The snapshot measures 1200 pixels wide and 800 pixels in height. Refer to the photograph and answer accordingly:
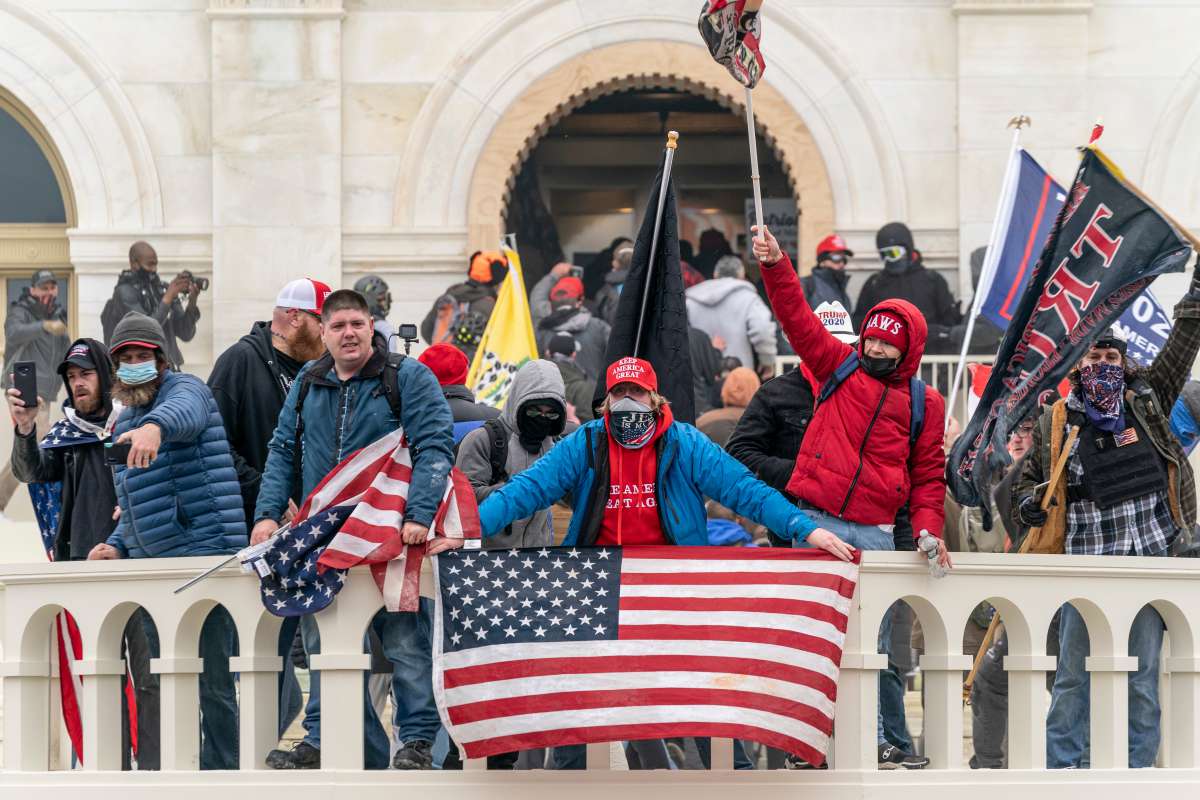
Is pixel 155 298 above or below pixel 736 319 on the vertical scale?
above

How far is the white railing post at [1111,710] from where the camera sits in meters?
7.86

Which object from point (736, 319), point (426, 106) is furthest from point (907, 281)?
point (426, 106)

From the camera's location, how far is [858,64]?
1834 centimetres

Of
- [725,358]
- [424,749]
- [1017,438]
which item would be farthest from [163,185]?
[424,749]

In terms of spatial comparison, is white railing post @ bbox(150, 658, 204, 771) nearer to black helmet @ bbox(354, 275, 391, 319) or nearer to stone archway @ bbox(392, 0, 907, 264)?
black helmet @ bbox(354, 275, 391, 319)

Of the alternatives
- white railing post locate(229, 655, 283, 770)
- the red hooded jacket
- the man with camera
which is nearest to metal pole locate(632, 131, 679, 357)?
the red hooded jacket

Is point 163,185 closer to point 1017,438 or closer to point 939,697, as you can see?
point 1017,438

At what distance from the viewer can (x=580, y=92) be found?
60.8 ft

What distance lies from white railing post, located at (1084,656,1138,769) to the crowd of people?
39 cm

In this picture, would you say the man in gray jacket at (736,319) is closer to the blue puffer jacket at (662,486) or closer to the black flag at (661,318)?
the black flag at (661,318)

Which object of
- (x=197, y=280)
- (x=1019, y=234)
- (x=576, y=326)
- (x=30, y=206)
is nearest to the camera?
(x=1019, y=234)

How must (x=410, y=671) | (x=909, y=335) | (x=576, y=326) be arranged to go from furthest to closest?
1. (x=576, y=326)
2. (x=909, y=335)
3. (x=410, y=671)

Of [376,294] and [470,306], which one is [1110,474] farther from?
[470,306]

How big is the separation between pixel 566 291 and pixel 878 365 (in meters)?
8.54
